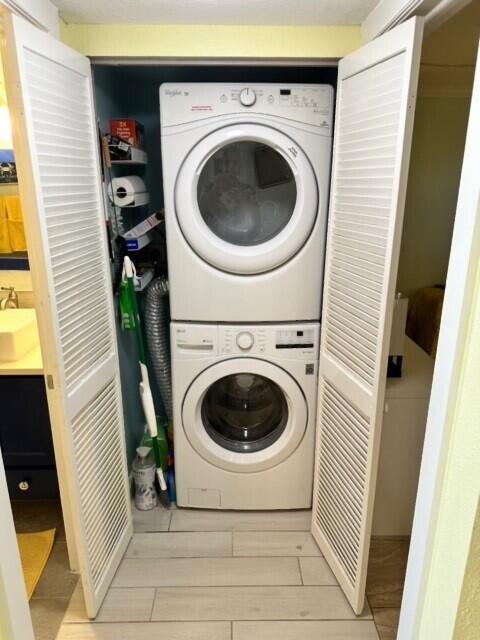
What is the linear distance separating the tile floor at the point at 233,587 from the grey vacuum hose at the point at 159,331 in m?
0.61

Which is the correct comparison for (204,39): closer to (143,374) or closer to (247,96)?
(247,96)

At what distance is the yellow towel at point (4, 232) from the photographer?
2.08 m

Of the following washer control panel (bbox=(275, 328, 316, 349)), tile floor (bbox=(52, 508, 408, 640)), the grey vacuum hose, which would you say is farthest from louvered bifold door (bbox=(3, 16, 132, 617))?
washer control panel (bbox=(275, 328, 316, 349))

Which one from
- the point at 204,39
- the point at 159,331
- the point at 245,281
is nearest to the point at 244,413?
the point at 159,331

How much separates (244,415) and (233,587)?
689 mm

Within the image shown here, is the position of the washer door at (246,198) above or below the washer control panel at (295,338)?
above

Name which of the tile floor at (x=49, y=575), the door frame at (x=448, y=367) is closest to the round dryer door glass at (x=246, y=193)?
the door frame at (x=448, y=367)

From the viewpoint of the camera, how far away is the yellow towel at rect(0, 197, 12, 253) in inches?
81.9

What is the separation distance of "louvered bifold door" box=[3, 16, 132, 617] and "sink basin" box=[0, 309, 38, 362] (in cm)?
38

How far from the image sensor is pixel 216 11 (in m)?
1.40

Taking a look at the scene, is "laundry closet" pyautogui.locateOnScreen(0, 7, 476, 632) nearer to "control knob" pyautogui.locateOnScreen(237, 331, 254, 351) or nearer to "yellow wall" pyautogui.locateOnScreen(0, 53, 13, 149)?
"control knob" pyautogui.locateOnScreen(237, 331, 254, 351)

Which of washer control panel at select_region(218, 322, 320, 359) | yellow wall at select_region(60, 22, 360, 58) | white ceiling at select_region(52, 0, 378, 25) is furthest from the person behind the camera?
washer control panel at select_region(218, 322, 320, 359)

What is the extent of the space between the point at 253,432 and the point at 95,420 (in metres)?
0.79

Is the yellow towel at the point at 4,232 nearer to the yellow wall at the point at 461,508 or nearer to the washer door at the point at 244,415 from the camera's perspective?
the washer door at the point at 244,415
